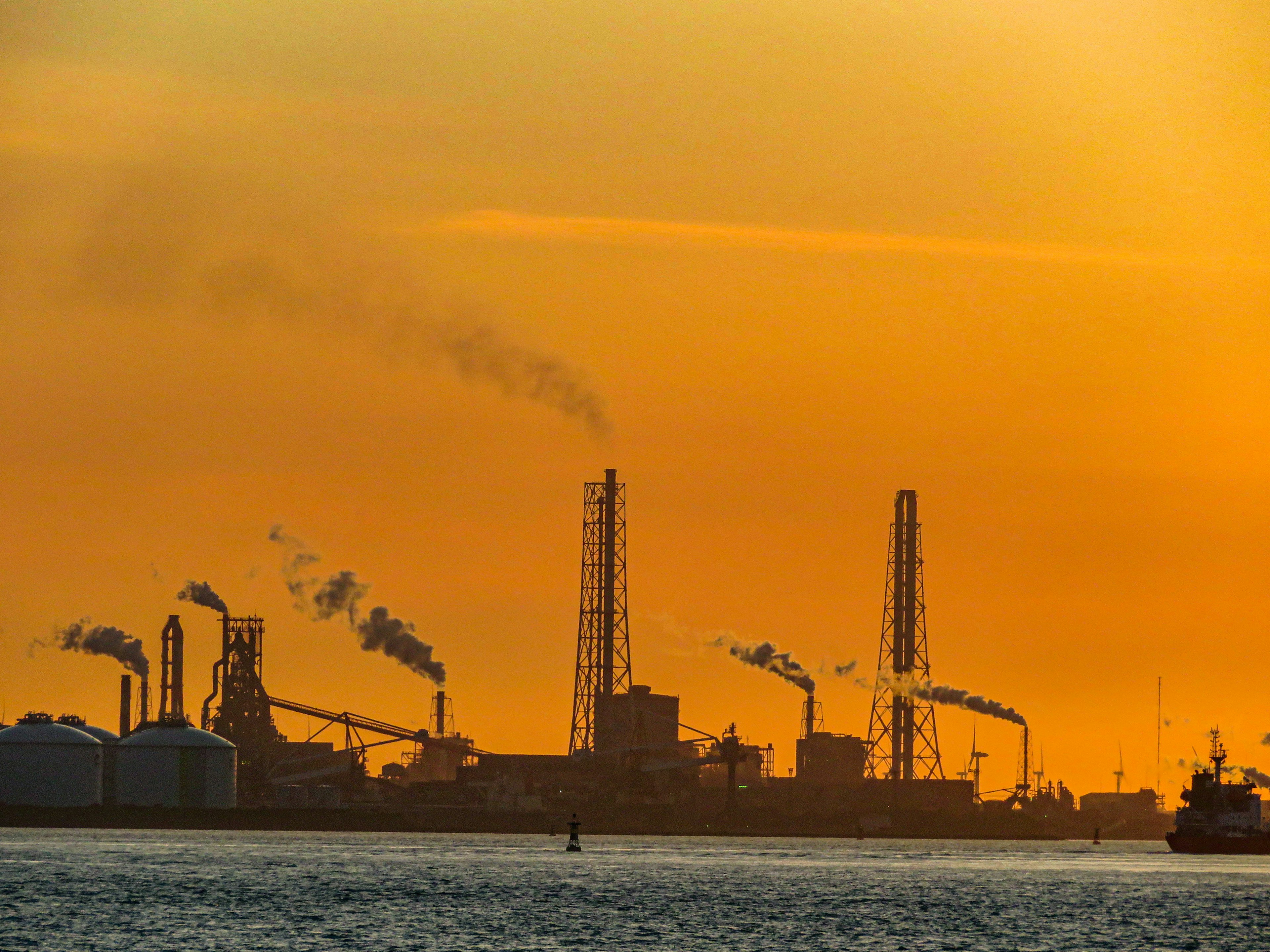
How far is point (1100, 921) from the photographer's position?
143000mm

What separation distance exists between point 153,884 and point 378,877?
66.7 ft

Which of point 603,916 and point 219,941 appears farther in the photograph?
point 603,916

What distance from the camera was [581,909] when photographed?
14388 cm

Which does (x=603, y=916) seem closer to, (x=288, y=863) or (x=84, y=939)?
(x=84, y=939)

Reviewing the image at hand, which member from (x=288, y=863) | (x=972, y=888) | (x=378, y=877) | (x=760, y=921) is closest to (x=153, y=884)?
(x=378, y=877)

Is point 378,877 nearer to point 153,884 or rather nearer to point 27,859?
point 153,884

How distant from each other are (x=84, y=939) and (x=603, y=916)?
109ft

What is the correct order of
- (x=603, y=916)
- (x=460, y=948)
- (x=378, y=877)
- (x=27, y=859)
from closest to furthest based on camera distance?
1. (x=460, y=948)
2. (x=603, y=916)
3. (x=378, y=877)
4. (x=27, y=859)

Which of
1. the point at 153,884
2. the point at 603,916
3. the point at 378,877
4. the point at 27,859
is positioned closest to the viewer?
the point at 603,916

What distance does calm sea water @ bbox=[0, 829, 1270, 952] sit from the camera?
12344 cm

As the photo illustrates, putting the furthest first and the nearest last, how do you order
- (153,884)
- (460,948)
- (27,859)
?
(27,859) → (153,884) → (460,948)

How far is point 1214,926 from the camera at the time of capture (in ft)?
454

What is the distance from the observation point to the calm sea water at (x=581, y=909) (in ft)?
405

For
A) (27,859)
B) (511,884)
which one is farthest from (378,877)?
(27,859)
